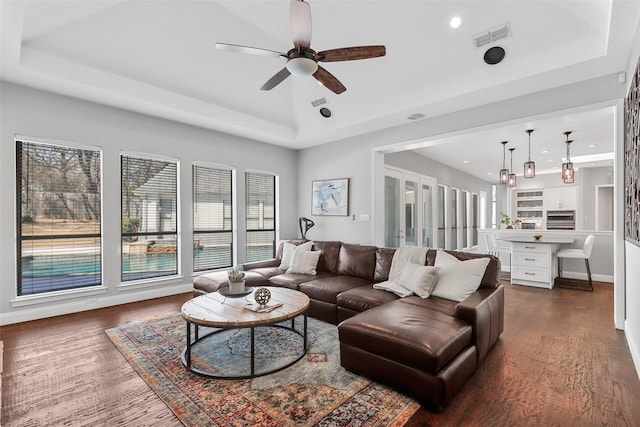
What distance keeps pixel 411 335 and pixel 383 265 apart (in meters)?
1.85

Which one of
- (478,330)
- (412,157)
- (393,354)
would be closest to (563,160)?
(412,157)

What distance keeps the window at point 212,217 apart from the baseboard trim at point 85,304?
1.81 feet

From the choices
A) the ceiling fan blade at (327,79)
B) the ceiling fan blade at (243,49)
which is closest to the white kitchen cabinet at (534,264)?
the ceiling fan blade at (327,79)

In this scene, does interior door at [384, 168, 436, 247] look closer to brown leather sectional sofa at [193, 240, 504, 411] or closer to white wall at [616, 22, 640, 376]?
brown leather sectional sofa at [193, 240, 504, 411]

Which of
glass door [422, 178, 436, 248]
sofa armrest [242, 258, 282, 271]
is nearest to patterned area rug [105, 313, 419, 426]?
sofa armrest [242, 258, 282, 271]

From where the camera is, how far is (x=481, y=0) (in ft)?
9.78

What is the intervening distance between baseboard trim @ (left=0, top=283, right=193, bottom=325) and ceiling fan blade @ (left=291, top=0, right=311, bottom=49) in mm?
4216

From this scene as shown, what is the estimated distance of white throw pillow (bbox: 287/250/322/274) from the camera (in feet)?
14.9

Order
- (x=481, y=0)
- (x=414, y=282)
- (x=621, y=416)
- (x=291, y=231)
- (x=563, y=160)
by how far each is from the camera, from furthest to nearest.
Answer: (x=563, y=160), (x=291, y=231), (x=414, y=282), (x=481, y=0), (x=621, y=416)

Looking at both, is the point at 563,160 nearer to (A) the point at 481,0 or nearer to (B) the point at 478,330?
(A) the point at 481,0

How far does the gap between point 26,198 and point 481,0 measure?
5562 millimetres

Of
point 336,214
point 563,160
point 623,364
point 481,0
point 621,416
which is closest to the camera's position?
point 621,416

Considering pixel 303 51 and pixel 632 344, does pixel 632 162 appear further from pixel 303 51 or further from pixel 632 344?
pixel 303 51

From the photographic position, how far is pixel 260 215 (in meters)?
A: 6.28
